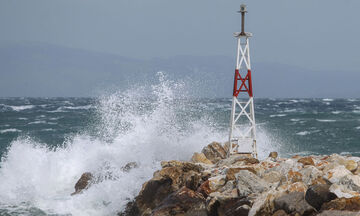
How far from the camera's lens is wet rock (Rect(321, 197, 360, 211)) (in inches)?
305

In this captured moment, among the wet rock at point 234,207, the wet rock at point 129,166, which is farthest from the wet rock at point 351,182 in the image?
the wet rock at point 129,166

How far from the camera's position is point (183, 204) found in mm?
10062

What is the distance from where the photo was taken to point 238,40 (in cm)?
1521

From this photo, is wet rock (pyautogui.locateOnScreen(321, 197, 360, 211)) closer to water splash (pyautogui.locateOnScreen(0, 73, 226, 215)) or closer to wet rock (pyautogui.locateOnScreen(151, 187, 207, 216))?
wet rock (pyautogui.locateOnScreen(151, 187, 207, 216))

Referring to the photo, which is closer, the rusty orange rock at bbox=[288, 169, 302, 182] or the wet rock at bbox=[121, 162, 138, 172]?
the rusty orange rock at bbox=[288, 169, 302, 182]

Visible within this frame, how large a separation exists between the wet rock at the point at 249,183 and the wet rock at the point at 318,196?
4.28 ft

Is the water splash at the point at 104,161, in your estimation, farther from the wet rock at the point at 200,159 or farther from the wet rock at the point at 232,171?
the wet rock at the point at 232,171

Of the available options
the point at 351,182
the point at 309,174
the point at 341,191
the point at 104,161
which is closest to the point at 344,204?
the point at 341,191

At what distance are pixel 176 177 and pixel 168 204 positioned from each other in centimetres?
164

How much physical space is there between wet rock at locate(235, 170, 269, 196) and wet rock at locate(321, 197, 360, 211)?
178cm

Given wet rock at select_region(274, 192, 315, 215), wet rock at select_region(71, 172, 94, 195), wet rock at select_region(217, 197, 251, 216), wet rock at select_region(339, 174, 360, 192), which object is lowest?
wet rock at select_region(71, 172, 94, 195)

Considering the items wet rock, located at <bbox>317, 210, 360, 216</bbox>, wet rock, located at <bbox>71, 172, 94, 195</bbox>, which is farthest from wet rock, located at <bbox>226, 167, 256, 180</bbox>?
wet rock, located at <bbox>71, 172, 94, 195</bbox>

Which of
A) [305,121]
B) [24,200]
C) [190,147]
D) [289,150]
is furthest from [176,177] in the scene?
[305,121]

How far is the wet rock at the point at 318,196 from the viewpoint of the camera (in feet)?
27.2
